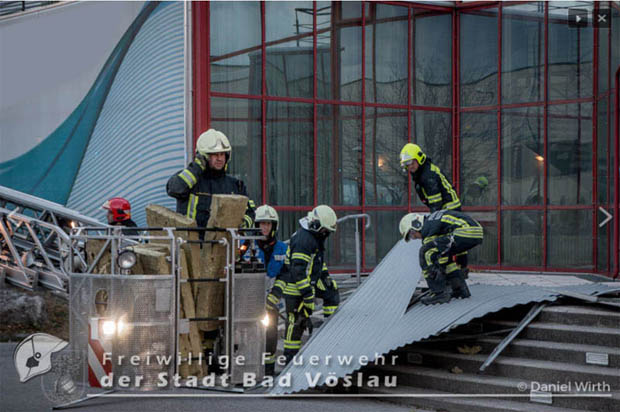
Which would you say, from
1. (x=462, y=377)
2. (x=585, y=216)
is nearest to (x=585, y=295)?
(x=462, y=377)

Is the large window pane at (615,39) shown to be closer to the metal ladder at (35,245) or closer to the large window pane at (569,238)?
the large window pane at (569,238)

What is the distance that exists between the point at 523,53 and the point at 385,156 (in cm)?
364

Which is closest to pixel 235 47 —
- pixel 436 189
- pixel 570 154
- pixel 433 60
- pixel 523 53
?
pixel 433 60

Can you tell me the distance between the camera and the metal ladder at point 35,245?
11.9 m

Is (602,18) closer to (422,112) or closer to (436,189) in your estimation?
(422,112)

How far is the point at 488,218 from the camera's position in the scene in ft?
52.7

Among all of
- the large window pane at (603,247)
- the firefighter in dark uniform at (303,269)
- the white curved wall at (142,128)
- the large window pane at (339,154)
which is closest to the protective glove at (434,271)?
the firefighter in dark uniform at (303,269)

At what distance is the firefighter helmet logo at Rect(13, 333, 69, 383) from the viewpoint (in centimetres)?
627

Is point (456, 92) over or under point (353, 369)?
over

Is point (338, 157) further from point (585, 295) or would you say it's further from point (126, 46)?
point (585, 295)

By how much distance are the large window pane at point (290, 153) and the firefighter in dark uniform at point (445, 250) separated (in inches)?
259

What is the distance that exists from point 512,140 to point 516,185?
961 millimetres

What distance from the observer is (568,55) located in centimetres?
1540

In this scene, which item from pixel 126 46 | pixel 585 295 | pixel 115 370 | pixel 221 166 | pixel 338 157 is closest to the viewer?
pixel 115 370
